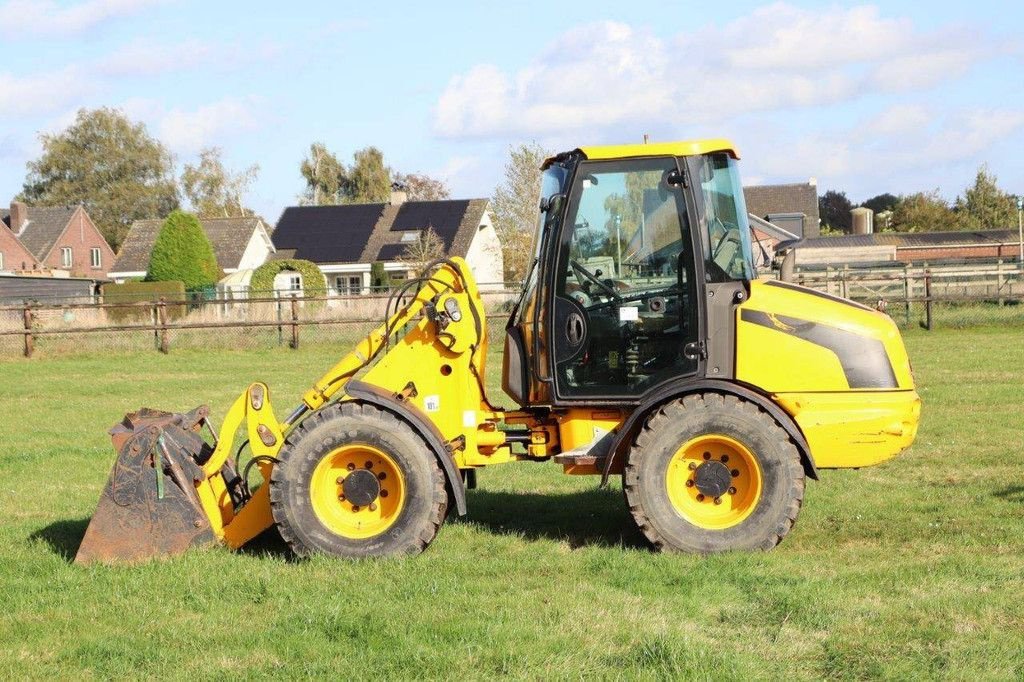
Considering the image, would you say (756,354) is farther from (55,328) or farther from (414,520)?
(55,328)

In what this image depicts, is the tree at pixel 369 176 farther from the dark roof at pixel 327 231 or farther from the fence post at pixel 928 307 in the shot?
the fence post at pixel 928 307

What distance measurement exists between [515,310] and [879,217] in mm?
88352

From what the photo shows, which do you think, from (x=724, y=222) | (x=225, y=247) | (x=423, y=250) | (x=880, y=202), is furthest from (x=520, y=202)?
(x=880, y=202)

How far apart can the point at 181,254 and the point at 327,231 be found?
792 cm

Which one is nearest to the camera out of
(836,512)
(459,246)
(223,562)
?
(223,562)

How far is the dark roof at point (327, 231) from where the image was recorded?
5322 centimetres

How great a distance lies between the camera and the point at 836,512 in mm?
8203

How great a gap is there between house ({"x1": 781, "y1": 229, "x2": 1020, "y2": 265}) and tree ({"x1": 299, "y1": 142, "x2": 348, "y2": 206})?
32454 millimetres

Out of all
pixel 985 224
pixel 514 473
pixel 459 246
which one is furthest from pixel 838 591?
pixel 985 224

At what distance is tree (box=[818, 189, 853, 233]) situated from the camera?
308 ft

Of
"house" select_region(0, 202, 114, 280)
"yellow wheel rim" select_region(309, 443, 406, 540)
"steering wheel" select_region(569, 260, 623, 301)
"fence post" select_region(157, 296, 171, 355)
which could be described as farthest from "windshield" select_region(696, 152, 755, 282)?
"house" select_region(0, 202, 114, 280)

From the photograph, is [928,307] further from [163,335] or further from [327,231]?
[327,231]

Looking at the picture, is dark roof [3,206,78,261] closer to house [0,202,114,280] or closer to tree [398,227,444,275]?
house [0,202,114,280]

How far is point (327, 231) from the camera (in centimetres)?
5500
